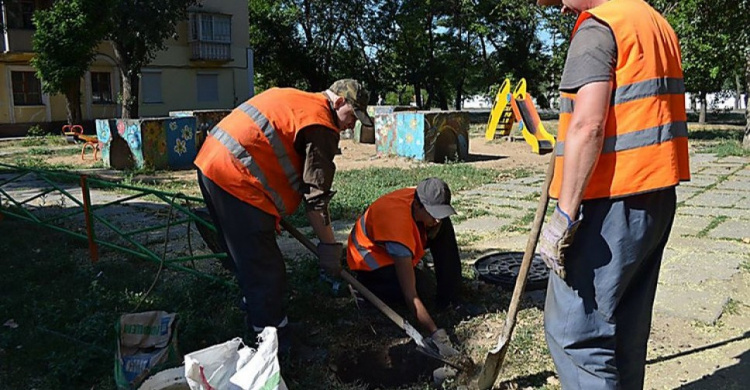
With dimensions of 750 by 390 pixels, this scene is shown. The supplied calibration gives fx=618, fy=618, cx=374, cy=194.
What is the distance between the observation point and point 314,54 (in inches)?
1254

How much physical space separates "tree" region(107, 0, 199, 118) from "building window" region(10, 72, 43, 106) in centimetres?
482

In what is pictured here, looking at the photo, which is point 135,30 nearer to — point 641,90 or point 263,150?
point 263,150

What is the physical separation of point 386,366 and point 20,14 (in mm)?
24375

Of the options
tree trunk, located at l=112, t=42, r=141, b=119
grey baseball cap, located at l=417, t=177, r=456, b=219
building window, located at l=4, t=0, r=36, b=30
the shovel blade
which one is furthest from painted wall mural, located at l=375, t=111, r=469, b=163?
building window, located at l=4, t=0, r=36, b=30

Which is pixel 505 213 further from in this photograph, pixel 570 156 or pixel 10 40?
pixel 10 40

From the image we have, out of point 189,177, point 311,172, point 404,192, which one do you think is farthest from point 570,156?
point 189,177

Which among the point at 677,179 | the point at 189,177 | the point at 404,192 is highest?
the point at 677,179

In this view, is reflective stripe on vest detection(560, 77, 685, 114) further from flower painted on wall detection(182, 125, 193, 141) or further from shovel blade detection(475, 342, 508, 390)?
flower painted on wall detection(182, 125, 193, 141)

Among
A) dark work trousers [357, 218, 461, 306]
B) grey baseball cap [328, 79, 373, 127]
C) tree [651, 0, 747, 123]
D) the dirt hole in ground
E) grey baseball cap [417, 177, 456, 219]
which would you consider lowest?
the dirt hole in ground

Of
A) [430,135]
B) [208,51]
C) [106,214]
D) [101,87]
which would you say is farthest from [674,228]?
[208,51]

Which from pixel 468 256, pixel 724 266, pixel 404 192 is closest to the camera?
pixel 404 192

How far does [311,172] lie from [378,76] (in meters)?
31.5

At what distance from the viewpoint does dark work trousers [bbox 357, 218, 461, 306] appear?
376cm

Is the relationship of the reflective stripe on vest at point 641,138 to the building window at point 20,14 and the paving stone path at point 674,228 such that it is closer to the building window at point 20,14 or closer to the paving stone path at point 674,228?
the paving stone path at point 674,228
